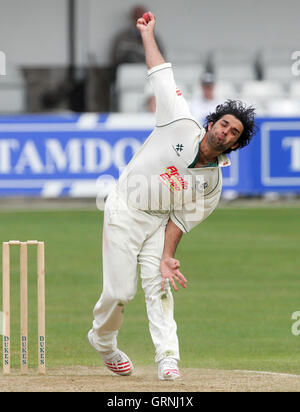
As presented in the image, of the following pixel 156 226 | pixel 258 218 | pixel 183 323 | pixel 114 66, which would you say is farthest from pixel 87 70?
pixel 156 226

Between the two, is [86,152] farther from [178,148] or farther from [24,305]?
[178,148]

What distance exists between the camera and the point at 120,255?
5.52 meters

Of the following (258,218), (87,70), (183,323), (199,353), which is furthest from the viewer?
(87,70)

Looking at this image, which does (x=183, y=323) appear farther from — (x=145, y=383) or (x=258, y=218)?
(x=258, y=218)

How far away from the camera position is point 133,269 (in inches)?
219

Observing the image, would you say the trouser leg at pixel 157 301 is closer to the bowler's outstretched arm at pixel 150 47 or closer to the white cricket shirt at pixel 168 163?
the white cricket shirt at pixel 168 163

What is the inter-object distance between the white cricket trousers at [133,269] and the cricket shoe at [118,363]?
289 mm

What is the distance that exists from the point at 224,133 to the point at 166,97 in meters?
0.38

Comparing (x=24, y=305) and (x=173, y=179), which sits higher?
(x=173, y=179)

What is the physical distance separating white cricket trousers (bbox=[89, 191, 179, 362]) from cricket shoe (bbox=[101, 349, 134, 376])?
29 centimetres

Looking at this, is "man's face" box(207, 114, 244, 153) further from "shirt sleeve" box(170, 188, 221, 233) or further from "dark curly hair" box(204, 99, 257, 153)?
"shirt sleeve" box(170, 188, 221, 233)

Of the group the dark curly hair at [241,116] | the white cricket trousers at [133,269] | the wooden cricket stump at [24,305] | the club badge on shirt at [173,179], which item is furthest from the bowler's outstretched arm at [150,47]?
the wooden cricket stump at [24,305]

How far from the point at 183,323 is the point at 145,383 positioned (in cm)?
221

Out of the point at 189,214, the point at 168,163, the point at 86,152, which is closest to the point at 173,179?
the point at 168,163
